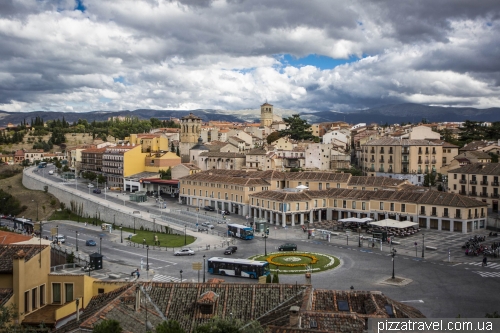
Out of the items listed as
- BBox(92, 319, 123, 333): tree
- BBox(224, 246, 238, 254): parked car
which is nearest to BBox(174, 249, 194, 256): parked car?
BBox(224, 246, 238, 254): parked car

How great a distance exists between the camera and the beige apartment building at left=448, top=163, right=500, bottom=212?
7006 cm

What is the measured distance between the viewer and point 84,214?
294 ft

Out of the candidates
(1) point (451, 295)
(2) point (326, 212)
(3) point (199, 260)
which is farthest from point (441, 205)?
(3) point (199, 260)

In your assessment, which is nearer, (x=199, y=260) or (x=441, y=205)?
(x=199, y=260)

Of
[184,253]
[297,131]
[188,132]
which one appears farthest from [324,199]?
[188,132]

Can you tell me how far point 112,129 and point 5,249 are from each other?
566ft

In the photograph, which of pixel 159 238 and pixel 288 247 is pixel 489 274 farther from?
pixel 159 238

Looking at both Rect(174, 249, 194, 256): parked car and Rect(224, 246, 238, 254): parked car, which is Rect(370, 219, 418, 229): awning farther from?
Rect(174, 249, 194, 256): parked car

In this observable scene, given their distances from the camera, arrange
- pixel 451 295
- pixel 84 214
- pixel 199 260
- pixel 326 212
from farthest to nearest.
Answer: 1. pixel 84 214
2. pixel 326 212
3. pixel 199 260
4. pixel 451 295

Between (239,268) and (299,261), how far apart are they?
6960 mm

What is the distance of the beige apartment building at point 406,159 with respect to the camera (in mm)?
88688

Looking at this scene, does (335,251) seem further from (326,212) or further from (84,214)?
(84,214)

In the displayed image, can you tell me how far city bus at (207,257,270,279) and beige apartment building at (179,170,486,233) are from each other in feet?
84.2

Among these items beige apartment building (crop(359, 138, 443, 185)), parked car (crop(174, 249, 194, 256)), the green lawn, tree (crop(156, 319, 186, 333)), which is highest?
beige apartment building (crop(359, 138, 443, 185))
